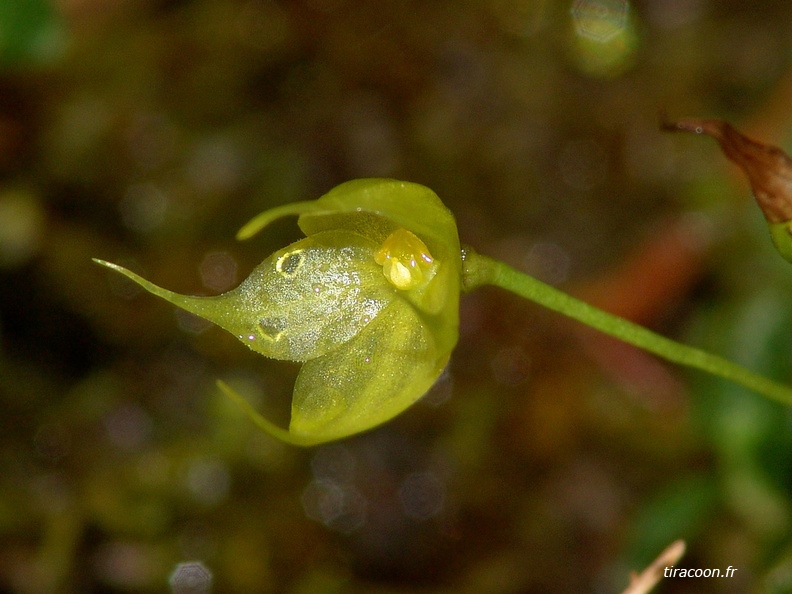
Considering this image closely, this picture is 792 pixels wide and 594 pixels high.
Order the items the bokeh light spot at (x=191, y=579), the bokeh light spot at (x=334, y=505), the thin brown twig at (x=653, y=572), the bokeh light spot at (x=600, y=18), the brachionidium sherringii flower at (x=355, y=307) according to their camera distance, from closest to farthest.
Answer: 1. the brachionidium sherringii flower at (x=355, y=307)
2. the thin brown twig at (x=653, y=572)
3. the bokeh light spot at (x=191, y=579)
4. the bokeh light spot at (x=334, y=505)
5. the bokeh light spot at (x=600, y=18)

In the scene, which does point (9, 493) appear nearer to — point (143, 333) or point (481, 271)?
point (143, 333)

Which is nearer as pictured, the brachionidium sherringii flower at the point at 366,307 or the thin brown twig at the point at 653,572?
the brachionidium sherringii flower at the point at 366,307

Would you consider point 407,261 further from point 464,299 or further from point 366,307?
point 464,299

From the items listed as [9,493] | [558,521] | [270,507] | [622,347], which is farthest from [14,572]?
[622,347]

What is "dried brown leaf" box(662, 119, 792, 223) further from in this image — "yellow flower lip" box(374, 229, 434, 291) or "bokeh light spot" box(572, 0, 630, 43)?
"bokeh light spot" box(572, 0, 630, 43)

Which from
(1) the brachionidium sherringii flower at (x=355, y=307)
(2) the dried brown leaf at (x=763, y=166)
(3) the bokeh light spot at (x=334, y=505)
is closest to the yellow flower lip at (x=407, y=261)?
(1) the brachionidium sherringii flower at (x=355, y=307)

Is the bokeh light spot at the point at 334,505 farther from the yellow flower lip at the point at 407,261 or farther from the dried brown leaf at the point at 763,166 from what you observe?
the dried brown leaf at the point at 763,166

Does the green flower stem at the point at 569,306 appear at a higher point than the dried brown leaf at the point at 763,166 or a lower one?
lower

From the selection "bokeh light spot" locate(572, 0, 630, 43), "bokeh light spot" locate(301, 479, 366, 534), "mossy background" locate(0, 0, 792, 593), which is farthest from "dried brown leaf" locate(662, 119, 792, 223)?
"bokeh light spot" locate(572, 0, 630, 43)

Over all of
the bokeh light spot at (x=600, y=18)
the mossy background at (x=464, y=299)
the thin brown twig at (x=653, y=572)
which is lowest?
the mossy background at (x=464, y=299)
